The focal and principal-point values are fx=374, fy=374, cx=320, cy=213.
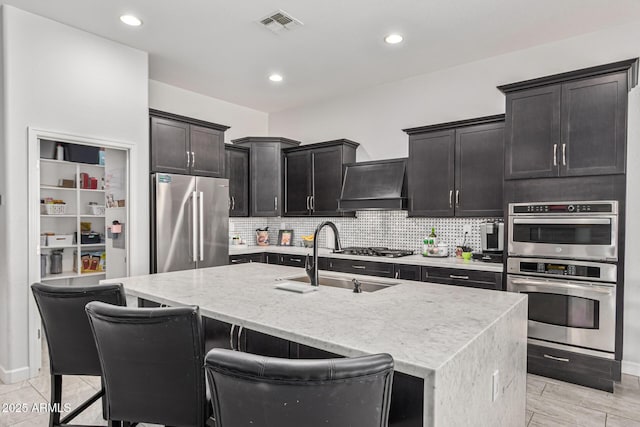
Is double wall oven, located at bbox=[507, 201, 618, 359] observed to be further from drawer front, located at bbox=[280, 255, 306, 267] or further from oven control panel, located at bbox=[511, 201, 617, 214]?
drawer front, located at bbox=[280, 255, 306, 267]

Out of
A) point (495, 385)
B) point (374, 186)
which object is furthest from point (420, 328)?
point (374, 186)

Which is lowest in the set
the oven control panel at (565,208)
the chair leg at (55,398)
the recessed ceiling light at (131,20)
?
the chair leg at (55,398)

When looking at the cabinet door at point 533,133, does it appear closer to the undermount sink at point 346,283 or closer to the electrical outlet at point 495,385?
the undermount sink at point 346,283

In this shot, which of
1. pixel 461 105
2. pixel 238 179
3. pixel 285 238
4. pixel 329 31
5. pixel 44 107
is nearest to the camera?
pixel 44 107

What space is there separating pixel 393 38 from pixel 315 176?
2091 mm

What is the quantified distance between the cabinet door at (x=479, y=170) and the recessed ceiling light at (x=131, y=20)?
10.6 feet

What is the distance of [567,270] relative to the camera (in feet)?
9.95

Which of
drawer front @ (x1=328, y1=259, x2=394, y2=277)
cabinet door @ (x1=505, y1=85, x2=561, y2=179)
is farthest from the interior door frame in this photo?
cabinet door @ (x1=505, y1=85, x2=561, y2=179)

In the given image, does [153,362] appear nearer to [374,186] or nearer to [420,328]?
[420,328]

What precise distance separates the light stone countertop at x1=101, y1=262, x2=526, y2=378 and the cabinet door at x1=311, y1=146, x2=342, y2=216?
2585 millimetres

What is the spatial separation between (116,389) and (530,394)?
2.84m

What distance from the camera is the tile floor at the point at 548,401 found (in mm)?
2438

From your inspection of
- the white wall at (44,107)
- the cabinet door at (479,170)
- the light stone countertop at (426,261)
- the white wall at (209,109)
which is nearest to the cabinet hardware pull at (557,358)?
the light stone countertop at (426,261)

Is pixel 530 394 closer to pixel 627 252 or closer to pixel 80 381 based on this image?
pixel 627 252
